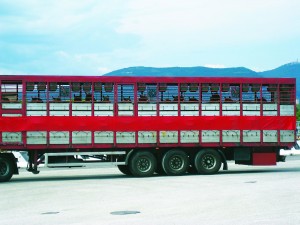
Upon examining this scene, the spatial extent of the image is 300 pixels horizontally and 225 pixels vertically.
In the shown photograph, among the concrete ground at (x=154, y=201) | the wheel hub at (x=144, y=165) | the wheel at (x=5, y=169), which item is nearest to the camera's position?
the concrete ground at (x=154, y=201)

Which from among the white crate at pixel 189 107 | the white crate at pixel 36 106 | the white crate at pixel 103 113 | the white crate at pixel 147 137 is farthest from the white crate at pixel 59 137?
the white crate at pixel 189 107

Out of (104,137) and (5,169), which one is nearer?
(5,169)

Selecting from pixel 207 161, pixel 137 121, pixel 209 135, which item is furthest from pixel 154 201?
pixel 207 161

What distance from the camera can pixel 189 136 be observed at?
24.4 meters

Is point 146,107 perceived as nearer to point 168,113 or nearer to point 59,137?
point 168,113

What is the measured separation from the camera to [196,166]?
967 inches

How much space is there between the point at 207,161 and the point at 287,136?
3.20 meters

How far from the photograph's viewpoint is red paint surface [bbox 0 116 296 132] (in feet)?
74.8

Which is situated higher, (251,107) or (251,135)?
(251,107)

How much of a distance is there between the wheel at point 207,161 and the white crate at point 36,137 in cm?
553

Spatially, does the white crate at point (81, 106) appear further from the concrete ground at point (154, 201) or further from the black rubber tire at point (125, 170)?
the black rubber tire at point (125, 170)

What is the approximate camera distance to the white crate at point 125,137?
2373 centimetres

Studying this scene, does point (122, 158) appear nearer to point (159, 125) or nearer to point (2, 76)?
point (159, 125)

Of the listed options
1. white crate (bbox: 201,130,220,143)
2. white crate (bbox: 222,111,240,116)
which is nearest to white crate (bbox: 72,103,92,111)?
white crate (bbox: 201,130,220,143)
